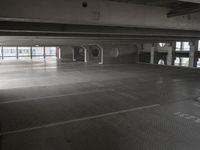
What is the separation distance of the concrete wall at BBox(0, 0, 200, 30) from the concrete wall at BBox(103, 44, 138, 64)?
42.6 feet

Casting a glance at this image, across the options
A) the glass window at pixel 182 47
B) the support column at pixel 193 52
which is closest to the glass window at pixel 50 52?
the glass window at pixel 182 47

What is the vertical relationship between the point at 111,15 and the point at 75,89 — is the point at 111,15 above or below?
above

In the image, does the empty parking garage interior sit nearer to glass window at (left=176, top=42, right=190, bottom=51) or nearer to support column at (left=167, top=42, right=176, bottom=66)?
support column at (left=167, top=42, right=176, bottom=66)

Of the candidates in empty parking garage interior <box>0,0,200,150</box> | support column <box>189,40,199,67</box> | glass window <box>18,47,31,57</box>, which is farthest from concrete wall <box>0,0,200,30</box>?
glass window <box>18,47,31,57</box>

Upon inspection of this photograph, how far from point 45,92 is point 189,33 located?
22.0 feet

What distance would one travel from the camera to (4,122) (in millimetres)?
3924

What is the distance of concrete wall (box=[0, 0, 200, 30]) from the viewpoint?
11.7 feet

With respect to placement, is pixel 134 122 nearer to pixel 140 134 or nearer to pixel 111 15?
pixel 140 134

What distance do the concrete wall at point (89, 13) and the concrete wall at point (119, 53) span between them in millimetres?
12994

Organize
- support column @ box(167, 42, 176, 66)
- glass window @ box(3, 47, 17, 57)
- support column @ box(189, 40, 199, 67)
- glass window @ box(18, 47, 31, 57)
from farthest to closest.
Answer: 1. glass window @ box(18, 47, 31, 57)
2. glass window @ box(3, 47, 17, 57)
3. support column @ box(167, 42, 176, 66)
4. support column @ box(189, 40, 199, 67)

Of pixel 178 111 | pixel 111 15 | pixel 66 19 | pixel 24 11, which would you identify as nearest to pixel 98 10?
pixel 111 15

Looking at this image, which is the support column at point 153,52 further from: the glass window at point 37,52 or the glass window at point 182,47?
the glass window at point 37,52

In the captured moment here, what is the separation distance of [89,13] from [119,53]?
14570 mm

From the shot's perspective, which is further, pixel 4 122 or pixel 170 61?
pixel 170 61
